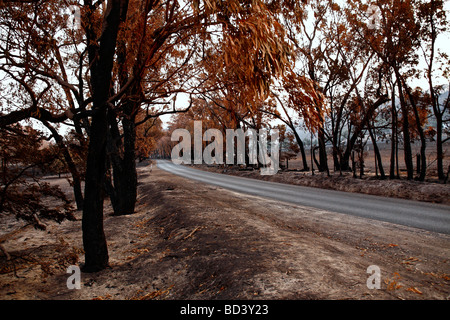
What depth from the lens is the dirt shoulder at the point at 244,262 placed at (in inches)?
152

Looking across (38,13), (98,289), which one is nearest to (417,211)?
(98,289)

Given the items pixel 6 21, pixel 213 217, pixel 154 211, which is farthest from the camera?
pixel 154 211

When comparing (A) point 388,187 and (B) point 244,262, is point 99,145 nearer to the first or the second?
(B) point 244,262

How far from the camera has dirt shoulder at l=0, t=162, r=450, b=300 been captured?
385 cm

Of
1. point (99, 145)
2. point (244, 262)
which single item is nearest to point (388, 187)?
point (244, 262)

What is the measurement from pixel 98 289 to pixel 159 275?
1.09m

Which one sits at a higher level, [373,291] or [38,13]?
[38,13]

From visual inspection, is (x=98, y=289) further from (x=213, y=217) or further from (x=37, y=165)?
(x=213, y=217)

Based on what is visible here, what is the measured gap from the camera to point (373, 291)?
350 centimetres

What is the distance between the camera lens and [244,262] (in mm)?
4789

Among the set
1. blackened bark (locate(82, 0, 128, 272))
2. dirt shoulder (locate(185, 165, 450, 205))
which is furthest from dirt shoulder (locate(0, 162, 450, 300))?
dirt shoulder (locate(185, 165, 450, 205))

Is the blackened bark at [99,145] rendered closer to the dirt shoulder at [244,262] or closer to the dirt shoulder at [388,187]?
the dirt shoulder at [244,262]

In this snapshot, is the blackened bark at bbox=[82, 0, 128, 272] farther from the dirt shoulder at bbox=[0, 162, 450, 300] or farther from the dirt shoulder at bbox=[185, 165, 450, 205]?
the dirt shoulder at bbox=[185, 165, 450, 205]

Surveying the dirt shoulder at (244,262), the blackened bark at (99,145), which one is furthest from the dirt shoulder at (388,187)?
the blackened bark at (99,145)
